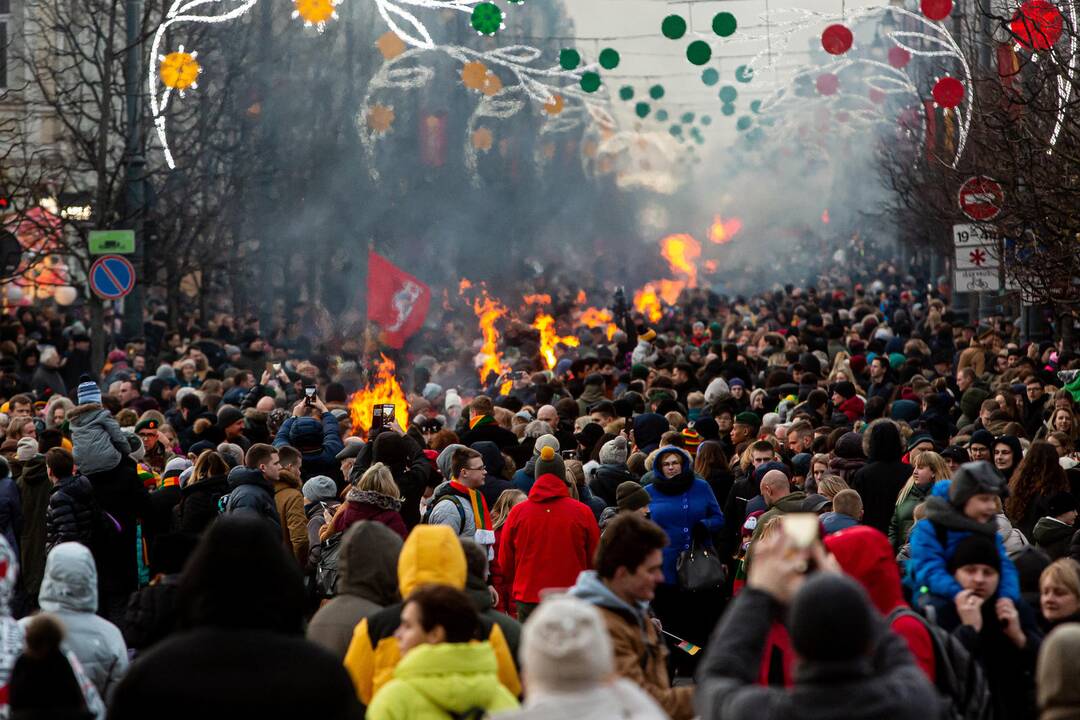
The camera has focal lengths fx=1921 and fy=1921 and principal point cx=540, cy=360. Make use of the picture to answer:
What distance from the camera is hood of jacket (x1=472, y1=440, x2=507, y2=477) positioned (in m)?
12.0

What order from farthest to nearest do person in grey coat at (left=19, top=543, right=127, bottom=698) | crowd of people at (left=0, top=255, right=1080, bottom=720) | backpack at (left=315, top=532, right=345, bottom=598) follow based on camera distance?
backpack at (left=315, top=532, right=345, bottom=598) < person in grey coat at (left=19, top=543, right=127, bottom=698) < crowd of people at (left=0, top=255, right=1080, bottom=720)

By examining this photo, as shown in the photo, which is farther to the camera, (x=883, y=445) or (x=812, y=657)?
(x=883, y=445)

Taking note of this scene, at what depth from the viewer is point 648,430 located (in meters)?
14.3

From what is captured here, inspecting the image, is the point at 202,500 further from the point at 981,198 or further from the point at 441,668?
the point at 981,198

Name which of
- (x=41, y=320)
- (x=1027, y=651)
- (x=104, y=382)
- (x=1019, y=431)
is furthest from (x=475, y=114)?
(x=1027, y=651)

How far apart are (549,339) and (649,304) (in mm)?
18149

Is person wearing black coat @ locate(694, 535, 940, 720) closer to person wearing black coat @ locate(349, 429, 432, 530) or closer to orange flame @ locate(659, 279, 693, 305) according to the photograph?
person wearing black coat @ locate(349, 429, 432, 530)

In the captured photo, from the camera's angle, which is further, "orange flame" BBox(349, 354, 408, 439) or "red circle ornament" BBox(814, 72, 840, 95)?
"red circle ornament" BBox(814, 72, 840, 95)

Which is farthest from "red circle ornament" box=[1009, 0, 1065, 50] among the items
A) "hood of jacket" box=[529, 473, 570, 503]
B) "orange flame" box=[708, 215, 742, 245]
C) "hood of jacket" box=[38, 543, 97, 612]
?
"orange flame" box=[708, 215, 742, 245]

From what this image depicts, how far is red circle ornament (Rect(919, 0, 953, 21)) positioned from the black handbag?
12.8 metres

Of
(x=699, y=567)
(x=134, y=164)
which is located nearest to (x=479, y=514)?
(x=699, y=567)

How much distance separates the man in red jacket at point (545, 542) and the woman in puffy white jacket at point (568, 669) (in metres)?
5.18

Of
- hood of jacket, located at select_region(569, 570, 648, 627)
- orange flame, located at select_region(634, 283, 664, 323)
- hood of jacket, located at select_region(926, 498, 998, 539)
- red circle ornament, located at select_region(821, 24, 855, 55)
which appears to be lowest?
orange flame, located at select_region(634, 283, 664, 323)

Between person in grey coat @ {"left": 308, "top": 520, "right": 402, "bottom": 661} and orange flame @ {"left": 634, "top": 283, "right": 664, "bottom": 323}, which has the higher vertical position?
person in grey coat @ {"left": 308, "top": 520, "right": 402, "bottom": 661}
